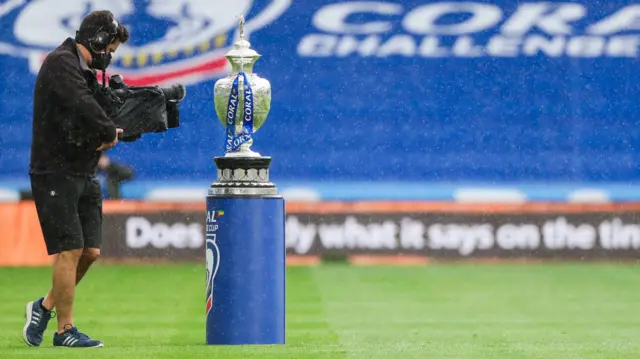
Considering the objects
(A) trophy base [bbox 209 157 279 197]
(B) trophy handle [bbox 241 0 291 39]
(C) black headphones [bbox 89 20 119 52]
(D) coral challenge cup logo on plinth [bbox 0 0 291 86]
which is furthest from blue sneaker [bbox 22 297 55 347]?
(B) trophy handle [bbox 241 0 291 39]

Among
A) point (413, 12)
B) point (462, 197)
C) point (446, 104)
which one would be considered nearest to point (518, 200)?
point (462, 197)

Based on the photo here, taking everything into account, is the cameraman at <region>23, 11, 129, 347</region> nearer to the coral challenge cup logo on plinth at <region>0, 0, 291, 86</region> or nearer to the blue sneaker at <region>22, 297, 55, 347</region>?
the blue sneaker at <region>22, 297, 55, 347</region>

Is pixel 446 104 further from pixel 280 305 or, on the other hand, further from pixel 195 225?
pixel 280 305

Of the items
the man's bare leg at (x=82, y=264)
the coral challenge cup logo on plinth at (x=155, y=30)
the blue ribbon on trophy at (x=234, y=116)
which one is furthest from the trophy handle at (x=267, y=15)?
the man's bare leg at (x=82, y=264)

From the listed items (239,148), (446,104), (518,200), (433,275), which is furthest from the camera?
(446,104)

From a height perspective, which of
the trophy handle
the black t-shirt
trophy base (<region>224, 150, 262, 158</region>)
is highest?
the trophy handle

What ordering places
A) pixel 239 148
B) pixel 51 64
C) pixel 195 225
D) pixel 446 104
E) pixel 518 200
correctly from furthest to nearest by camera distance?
1. pixel 446 104
2. pixel 518 200
3. pixel 195 225
4. pixel 239 148
5. pixel 51 64

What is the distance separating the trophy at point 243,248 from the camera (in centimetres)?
853

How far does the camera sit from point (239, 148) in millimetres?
8758

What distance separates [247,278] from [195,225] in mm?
9417

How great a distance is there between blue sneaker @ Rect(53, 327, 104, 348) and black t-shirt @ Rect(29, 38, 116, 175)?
95cm

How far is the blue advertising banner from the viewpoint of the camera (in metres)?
21.4

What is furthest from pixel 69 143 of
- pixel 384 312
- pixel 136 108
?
pixel 384 312

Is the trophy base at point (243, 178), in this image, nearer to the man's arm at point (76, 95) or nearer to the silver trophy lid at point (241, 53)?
the silver trophy lid at point (241, 53)
